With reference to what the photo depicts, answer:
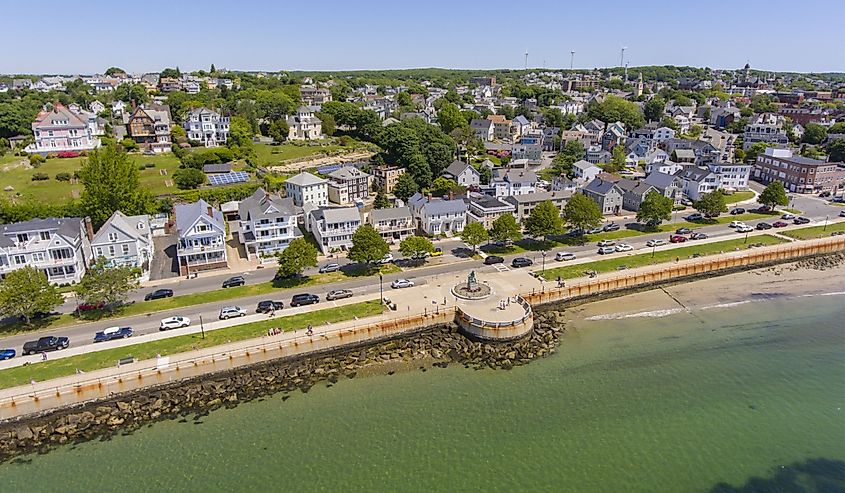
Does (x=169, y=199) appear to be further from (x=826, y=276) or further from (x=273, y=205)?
(x=826, y=276)

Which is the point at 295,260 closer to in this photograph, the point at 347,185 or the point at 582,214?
the point at 347,185

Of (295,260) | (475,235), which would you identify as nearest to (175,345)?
(295,260)

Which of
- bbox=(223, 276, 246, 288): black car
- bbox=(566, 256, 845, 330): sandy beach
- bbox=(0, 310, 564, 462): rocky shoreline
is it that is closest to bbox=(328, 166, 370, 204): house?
bbox=(223, 276, 246, 288): black car

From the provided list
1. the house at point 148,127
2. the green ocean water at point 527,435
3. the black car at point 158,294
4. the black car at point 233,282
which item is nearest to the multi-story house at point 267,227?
the black car at point 233,282

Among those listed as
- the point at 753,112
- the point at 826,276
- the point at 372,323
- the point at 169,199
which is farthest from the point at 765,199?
the point at 753,112

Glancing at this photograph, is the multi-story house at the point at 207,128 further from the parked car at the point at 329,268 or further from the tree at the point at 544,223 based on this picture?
the tree at the point at 544,223

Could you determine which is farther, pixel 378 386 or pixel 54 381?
pixel 378 386
